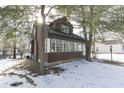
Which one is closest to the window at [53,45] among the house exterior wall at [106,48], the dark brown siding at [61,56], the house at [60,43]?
the house at [60,43]

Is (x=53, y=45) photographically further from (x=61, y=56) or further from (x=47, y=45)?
(x=61, y=56)

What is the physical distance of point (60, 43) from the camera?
13.7m

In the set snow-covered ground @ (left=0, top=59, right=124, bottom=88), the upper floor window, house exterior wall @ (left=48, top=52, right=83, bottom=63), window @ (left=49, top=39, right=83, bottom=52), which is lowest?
snow-covered ground @ (left=0, top=59, right=124, bottom=88)

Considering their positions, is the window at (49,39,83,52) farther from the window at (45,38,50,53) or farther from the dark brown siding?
the dark brown siding

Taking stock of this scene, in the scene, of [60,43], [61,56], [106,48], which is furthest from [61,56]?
[106,48]

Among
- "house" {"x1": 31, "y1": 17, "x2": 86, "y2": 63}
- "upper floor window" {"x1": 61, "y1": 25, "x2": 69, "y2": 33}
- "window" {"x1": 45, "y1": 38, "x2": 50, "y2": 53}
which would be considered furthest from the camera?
"upper floor window" {"x1": 61, "y1": 25, "x2": 69, "y2": 33}

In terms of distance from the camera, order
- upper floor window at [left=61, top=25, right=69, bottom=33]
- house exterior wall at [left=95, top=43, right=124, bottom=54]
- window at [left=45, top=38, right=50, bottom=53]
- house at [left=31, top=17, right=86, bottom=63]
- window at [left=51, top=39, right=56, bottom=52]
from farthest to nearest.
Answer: house exterior wall at [left=95, top=43, right=124, bottom=54]
upper floor window at [left=61, top=25, right=69, bottom=33]
window at [left=51, top=39, right=56, bottom=52]
house at [left=31, top=17, right=86, bottom=63]
window at [left=45, top=38, right=50, bottom=53]

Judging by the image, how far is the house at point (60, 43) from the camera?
1230 centimetres

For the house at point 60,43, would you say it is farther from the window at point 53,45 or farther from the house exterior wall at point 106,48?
the house exterior wall at point 106,48

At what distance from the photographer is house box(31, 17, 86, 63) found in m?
12.3

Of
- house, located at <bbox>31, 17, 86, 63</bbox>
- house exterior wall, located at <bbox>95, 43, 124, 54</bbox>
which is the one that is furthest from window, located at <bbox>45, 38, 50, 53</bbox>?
house exterior wall, located at <bbox>95, 43, 124, 54</bbox>
